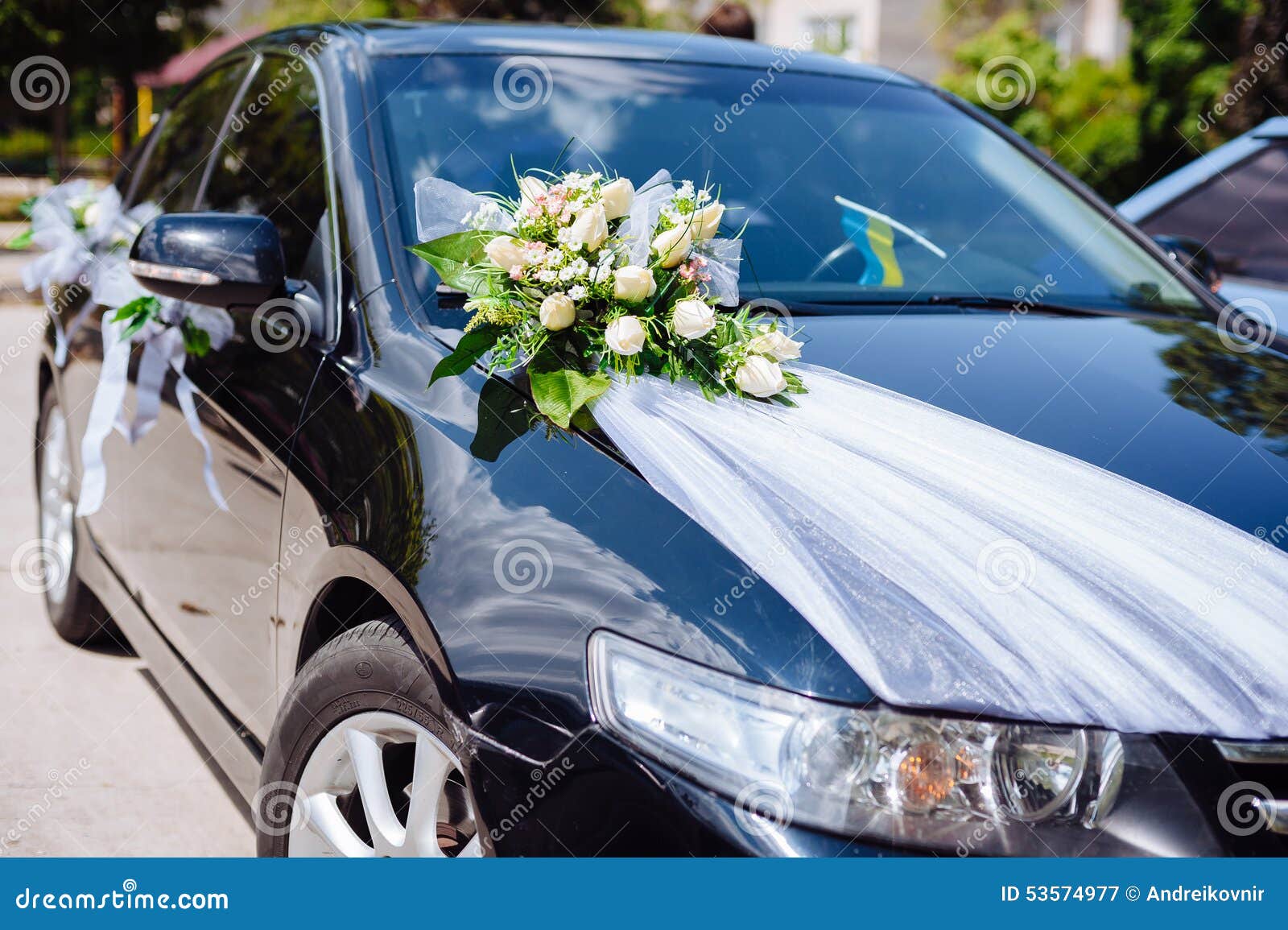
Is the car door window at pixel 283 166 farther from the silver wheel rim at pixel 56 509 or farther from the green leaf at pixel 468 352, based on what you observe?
the silver wheel rim at pixel 56 509

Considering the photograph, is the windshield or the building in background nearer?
the windshield

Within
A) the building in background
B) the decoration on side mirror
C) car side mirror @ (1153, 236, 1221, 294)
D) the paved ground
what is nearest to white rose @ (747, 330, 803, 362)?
the decoration on side mirror

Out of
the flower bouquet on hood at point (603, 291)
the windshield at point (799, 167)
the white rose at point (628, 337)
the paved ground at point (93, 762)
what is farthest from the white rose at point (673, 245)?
the paved ground at point (93, 762)

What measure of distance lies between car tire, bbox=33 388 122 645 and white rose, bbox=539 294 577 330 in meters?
2.31

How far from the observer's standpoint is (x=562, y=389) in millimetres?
1901

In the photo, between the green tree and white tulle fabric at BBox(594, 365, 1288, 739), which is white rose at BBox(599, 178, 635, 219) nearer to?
white tulle fabric at BBox(594, 365, 1288, 739)

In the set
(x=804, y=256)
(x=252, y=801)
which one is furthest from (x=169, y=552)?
(x=804, y=256)

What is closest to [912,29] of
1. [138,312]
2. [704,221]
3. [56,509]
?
[56,509]

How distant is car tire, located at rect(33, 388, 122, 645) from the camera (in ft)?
12.8

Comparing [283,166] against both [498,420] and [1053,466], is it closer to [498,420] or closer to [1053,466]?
[498,420]

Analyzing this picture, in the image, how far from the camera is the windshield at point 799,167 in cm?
261

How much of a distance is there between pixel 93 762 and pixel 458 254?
6.39 feet

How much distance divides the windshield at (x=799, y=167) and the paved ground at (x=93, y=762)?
5.03 feet
